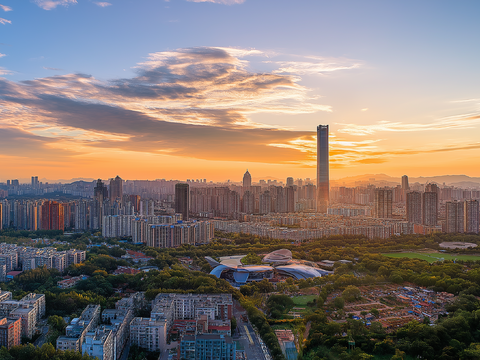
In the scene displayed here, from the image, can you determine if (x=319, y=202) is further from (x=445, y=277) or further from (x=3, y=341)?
(x=3, y=341)

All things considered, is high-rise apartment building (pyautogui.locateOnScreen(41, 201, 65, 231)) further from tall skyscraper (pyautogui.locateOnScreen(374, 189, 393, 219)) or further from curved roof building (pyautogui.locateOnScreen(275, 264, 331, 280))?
tall skyscraper (pyautogui.locateOnScreen(374, 189, 393, 219))

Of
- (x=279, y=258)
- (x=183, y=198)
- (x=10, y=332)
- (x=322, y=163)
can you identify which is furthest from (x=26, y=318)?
(x=322, y=163)

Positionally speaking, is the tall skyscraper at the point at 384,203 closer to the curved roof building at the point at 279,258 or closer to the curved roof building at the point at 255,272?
the curved roof building at the point at 279,258

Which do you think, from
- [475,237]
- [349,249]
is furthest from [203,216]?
[475,237]

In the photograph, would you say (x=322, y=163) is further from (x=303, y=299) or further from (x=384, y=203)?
(x=303, y=299)

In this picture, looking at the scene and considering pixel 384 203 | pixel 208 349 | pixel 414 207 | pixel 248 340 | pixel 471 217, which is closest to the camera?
pixel 208 349
